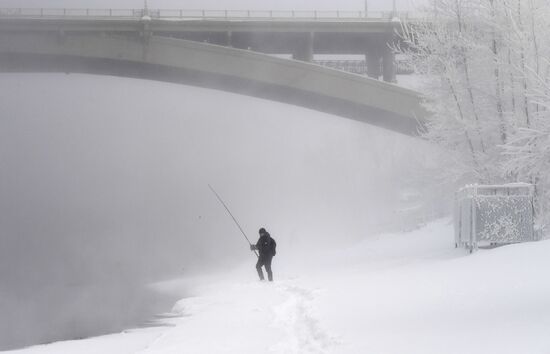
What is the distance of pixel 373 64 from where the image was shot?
4225cm

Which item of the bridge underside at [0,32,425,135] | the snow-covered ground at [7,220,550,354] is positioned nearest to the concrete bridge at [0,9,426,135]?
the bridge underside at [0,32,425,135]

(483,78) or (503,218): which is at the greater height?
(483,78)

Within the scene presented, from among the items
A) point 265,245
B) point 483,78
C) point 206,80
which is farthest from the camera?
point 206,80

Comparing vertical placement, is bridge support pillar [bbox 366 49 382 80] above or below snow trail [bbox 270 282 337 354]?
above

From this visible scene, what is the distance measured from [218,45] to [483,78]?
19446 millimetres

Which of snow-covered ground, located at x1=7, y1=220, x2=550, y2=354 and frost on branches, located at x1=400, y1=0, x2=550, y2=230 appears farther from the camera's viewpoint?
frost on branches, located at x1=400, y1=0, x2=550, y2=230

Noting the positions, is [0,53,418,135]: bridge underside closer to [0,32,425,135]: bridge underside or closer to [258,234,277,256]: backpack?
[0,32,425,135]: bridge underside

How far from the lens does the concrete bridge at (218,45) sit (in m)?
39.2

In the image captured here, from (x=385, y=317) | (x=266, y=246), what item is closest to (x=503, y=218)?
(x=266, y=246)

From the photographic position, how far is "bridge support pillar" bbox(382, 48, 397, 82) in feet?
133

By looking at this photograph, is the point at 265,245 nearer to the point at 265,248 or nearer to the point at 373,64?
the point at 265,248

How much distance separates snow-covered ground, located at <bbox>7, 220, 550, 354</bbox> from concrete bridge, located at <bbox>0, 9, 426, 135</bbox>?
78.2ft

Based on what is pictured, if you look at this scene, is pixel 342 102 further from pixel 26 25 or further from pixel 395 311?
pixel 395 311

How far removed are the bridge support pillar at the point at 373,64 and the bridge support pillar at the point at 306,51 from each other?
3.13 metres
